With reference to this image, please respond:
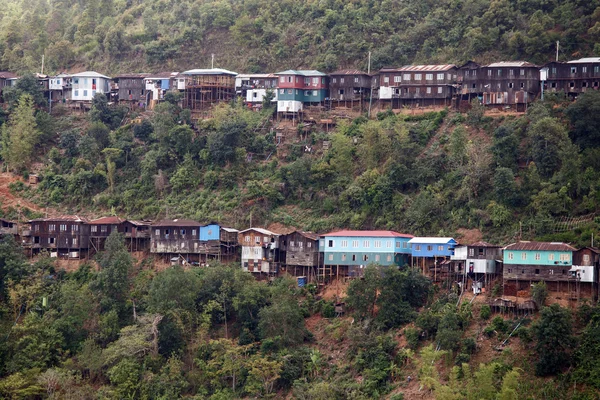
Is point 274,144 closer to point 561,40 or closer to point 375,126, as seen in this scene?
point 375,126

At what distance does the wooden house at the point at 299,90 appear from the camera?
68938 millimetres

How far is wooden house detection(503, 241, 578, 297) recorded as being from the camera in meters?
50.4

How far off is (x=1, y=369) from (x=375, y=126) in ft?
80.7

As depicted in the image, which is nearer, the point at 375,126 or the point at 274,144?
the point at 375,126

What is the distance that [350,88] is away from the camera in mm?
68875

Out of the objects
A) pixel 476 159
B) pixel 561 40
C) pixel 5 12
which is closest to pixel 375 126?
pixel 476 159

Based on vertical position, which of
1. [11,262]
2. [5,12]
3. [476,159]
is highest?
[5,12]

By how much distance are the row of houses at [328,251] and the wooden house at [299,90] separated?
12.0m

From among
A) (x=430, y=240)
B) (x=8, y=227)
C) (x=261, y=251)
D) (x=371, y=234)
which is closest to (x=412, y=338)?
(x=430, y=240)

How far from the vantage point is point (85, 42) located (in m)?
84.9

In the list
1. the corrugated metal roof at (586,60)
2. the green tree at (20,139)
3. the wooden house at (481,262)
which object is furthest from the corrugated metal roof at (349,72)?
the green tree at (20,139)

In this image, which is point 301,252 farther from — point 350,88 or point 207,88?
point 207,88

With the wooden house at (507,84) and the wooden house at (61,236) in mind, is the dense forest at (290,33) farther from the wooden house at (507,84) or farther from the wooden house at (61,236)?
the wooden house at (61,236)

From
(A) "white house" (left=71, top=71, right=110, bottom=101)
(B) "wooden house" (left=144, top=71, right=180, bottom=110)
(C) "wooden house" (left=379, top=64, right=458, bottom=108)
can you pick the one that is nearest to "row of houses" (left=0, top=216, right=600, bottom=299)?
(C) "wooden house" (left=379, top=64, right=458, bottom=108)
